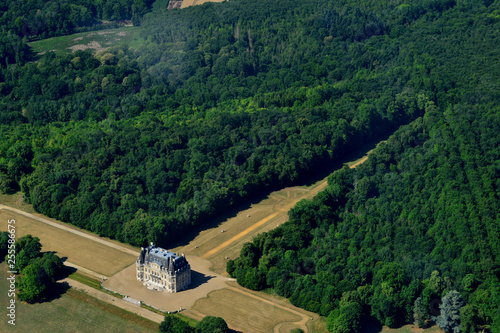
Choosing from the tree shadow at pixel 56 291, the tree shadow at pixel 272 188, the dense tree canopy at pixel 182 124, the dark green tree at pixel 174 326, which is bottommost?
the tree shadow at pixel 56 291

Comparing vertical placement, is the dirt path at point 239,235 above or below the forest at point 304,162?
below

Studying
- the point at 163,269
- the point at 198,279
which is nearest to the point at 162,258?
the point at 163,269

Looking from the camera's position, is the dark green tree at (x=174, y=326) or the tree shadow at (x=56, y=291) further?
the tree shadow at (x=56, y=291)

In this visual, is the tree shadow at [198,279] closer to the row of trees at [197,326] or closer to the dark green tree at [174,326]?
the dark green tree at [174,326]

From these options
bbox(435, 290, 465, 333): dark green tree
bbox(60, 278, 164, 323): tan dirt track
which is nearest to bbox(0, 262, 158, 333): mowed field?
bbox(60, 278, 164, 323): tan dirt track

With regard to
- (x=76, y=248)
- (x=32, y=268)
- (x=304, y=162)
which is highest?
(x=304, y=162)

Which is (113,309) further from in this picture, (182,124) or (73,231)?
(182,124)

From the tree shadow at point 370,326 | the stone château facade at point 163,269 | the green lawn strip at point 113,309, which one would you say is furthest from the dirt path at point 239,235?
the tree shadow at point 370,326

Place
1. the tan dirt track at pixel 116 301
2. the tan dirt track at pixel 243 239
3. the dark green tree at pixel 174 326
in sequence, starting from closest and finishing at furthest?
the dark green tree at pixel 174 326 < the tan dirt track at pixel 116 301 < the tan dirt track at pixel 243 239
